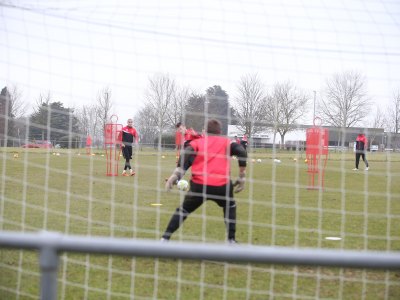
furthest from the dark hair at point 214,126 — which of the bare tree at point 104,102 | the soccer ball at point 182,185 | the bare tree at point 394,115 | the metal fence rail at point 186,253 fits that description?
the soccer ball at point 182,185

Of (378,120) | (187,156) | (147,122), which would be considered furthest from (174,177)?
(378,120)

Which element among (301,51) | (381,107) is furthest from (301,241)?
(301,51)

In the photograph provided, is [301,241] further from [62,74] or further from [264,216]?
[62,74]

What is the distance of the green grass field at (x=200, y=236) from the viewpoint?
4062mm

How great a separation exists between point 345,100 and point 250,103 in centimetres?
134

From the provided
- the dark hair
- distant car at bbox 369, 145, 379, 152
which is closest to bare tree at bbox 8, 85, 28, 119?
the dark hair

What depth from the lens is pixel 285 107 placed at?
15.8 ft

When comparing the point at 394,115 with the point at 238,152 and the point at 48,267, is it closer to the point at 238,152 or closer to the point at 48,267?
the point at 238,152

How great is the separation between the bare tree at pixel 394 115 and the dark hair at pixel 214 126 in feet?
6.01

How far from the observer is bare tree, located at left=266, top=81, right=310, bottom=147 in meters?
4.54

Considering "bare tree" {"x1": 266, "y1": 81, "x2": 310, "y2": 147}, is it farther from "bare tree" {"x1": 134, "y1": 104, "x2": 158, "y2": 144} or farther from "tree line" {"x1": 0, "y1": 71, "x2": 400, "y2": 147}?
"bare tree" {"x1": 134, "y1": 104, "x2": 158, "y2": 144}

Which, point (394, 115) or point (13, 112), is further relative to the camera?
point (394, 115)

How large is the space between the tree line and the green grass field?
439mm

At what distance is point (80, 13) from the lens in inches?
181
